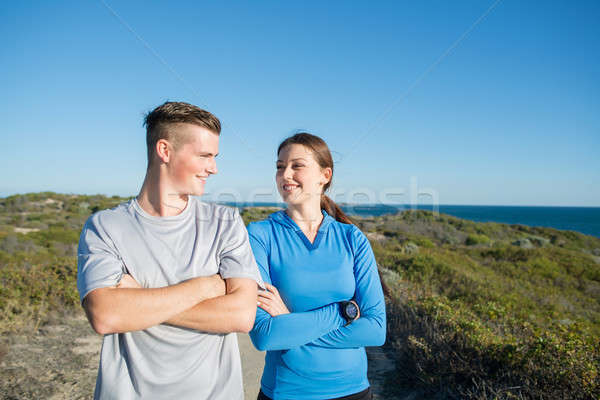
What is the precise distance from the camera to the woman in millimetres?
1891

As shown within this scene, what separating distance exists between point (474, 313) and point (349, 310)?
5133 millimetres

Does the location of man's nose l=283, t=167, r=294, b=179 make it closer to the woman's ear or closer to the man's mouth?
the man's mouth

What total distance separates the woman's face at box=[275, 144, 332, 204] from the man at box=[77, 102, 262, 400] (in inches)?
22.2

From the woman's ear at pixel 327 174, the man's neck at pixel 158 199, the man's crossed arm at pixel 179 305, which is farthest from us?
the woman's ear at pixel 327 174

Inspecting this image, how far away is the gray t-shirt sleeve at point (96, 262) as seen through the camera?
4.68 ft

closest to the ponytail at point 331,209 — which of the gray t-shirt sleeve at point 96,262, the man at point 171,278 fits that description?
the man at point 171,278

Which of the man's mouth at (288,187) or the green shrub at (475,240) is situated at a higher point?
the man's mouth at (288,187)

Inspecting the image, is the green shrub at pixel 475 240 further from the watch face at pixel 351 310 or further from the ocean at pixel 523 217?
the watch face at pixel 351 310

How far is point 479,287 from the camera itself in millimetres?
7949

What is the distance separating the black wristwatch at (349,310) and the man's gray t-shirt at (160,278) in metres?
0.62

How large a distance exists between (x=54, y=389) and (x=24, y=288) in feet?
9.83

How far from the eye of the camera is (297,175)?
7.62ft

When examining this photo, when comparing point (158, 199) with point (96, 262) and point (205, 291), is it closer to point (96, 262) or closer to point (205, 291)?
point (96, 262)

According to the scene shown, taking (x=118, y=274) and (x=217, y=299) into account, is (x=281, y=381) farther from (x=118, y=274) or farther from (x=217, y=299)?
(x=118, y=274)
